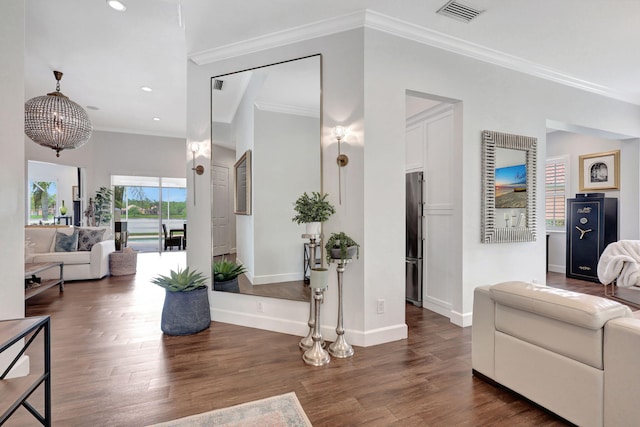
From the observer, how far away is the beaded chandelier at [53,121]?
3.73 metres

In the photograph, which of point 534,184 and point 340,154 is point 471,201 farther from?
point 340,154

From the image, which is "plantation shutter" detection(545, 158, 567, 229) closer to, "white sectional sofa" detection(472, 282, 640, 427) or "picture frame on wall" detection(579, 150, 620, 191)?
"picture frame on wall" detection(579, 150, 620, 191)

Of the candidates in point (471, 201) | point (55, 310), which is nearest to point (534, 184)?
point (471, 201)

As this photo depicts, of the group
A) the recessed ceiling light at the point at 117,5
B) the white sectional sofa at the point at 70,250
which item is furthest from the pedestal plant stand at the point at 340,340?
the white sectional sofa at the point at 70,250

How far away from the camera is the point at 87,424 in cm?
183

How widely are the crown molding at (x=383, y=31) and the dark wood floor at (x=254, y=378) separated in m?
3.01

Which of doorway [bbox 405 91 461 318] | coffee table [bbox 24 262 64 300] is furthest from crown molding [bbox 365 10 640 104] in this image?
coffee table [bbox 24 262 64 300]

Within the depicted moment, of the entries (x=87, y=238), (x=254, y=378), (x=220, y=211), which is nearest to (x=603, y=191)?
(x=220, y=211)

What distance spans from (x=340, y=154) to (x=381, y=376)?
1.95 meters

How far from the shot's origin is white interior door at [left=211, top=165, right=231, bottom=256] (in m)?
3.46

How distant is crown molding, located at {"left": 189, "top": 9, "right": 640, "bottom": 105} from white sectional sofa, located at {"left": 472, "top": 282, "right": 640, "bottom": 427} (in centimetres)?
254

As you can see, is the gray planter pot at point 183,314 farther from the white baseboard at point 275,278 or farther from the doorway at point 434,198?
the doorway at point 434,198

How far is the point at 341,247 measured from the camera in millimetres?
2725

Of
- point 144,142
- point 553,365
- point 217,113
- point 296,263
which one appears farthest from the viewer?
point 144,142
